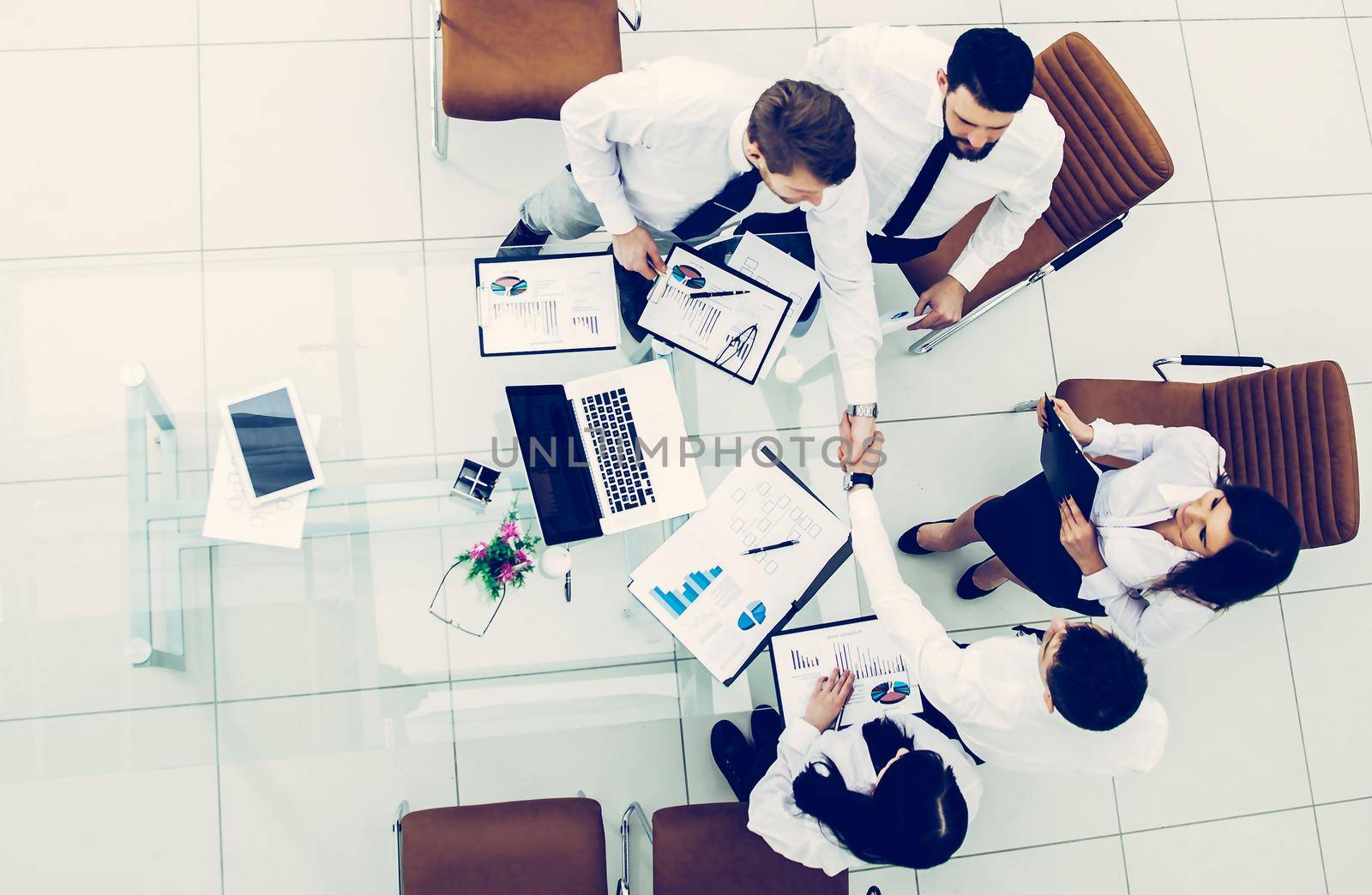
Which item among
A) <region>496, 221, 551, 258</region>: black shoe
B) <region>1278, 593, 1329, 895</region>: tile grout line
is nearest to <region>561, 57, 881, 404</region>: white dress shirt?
<region>496, 221, 551, 258</region>: black shoe

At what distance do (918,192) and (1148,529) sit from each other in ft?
3.27

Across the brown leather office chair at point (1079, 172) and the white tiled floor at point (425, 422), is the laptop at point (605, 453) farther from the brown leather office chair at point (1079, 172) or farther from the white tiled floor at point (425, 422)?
the brown leather office chair at point (1079, 172)

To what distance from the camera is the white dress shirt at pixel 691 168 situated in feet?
6.10

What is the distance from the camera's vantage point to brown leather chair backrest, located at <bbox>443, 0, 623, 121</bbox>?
235 centimetres

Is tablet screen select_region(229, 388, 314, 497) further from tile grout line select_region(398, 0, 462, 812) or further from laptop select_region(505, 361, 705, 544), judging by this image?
laptop select_region(505, 361, 705, 544)

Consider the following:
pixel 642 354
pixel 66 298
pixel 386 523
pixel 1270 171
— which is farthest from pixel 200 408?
pixel 1270 171

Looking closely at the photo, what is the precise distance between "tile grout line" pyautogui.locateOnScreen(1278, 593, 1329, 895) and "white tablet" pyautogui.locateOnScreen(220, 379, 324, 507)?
10.4ft

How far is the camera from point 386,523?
214 cm

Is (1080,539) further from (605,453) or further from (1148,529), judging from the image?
(605,453)

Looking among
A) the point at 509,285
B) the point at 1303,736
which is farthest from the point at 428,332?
the point at 1303,736

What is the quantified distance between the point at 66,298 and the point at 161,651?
2.82 ft

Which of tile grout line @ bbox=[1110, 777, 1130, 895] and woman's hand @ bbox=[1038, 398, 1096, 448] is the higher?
woman's hand @ bbox=[1038, 398, 1096, 448]

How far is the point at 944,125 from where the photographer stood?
76.7 inches

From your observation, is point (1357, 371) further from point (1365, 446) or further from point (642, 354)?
point (642, 354)
